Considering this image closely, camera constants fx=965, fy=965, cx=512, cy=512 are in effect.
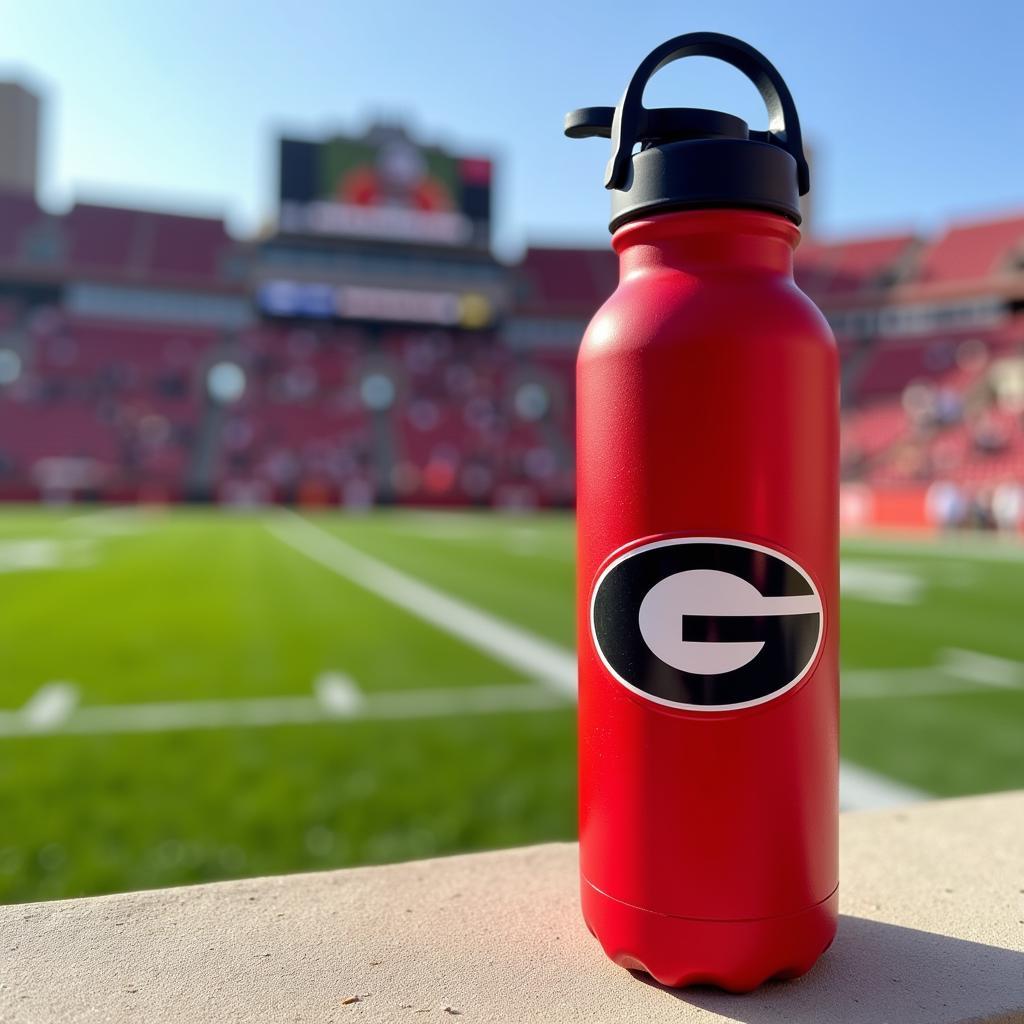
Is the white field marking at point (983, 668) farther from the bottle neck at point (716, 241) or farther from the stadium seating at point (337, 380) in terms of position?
the stadium seating at point (337, 380)

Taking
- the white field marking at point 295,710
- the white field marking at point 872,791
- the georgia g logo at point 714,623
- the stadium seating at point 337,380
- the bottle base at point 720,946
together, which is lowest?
the white field marking at point 872,791

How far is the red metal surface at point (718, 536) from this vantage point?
1.06 metres

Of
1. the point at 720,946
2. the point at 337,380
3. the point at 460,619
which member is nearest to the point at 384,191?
the point at 337,380

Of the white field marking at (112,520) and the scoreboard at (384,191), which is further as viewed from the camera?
the scoreboard at (384,191)

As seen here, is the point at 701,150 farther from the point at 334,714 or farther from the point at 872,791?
the point at 334,714

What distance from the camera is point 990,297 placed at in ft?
114

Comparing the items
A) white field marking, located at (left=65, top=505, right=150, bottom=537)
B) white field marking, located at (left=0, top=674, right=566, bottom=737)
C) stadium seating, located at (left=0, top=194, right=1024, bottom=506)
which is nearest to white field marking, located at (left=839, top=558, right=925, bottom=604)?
white field marking, located at (left=0, top=674, right=566, bottom=737)

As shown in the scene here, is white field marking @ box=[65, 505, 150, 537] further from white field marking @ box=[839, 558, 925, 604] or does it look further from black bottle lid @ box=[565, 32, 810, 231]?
black bottle lid @ box=[565, 32, 810, 231]

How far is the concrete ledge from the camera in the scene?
1021 mm

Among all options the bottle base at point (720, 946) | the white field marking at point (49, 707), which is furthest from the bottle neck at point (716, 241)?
the white field marking at point (49, 707)

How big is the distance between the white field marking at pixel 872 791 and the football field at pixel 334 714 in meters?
0.02

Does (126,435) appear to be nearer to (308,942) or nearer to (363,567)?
(363,567)

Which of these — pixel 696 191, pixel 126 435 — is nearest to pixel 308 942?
pixel 696 191

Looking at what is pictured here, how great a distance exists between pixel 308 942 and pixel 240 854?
92.8 inches
